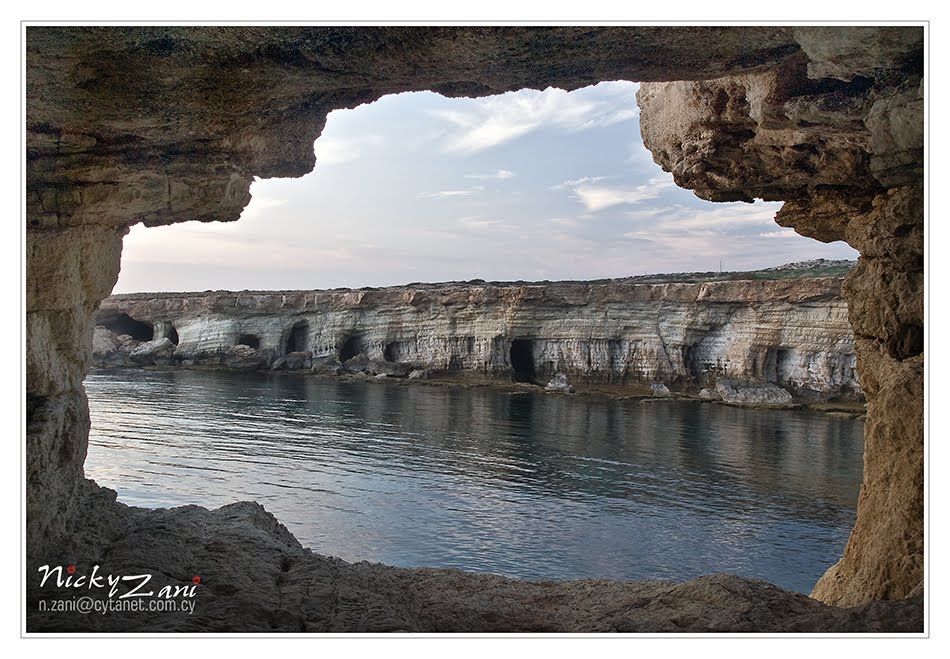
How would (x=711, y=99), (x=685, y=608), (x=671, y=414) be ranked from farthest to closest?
(x=671, y=414) → (x=711, y=99) → (x=685, y=608)

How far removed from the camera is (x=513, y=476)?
76.4ft

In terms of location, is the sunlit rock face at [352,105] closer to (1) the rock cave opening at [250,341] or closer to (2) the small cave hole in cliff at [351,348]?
(2) the small cave hole in cliff at [351,348]

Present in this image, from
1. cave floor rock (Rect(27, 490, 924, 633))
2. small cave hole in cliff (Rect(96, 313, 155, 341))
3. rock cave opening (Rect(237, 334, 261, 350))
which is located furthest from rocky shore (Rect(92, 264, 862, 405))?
cave floor rock (Rect(27, 490, 924, 633))

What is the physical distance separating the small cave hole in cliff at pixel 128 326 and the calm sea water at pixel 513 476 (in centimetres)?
2240

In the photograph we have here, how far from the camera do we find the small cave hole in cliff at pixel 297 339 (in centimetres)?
5691

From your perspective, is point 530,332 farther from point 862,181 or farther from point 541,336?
point 862,181

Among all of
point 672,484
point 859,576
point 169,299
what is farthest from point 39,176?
point 169,299

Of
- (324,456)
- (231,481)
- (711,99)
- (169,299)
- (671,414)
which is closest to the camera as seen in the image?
(711,99)

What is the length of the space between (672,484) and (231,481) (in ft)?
41.7

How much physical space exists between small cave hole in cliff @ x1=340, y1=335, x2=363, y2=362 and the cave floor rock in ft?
155

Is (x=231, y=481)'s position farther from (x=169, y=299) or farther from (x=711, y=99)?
(x=169, y=299)

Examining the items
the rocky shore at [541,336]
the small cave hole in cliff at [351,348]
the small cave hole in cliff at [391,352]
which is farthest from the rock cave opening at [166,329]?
the small cave hole in cliff at [391,352]

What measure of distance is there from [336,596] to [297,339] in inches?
2079

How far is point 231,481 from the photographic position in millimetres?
21344
